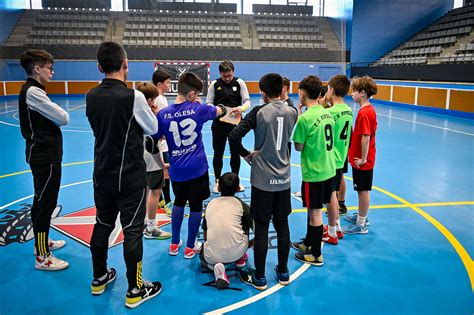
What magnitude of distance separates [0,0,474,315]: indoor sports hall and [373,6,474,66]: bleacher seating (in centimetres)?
9

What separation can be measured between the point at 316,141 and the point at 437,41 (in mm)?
23120

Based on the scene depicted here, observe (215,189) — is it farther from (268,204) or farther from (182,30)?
(182,30)

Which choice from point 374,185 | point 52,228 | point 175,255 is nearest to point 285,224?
point 175,255

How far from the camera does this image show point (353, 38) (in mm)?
26766

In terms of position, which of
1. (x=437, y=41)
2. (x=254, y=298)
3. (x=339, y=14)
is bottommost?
(x=254, y=298)

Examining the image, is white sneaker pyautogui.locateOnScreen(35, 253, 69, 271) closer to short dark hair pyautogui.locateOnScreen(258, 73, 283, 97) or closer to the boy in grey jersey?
the boy in grey jersey

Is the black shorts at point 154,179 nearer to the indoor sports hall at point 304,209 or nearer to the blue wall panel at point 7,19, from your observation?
the indoor sports hall at point 304,209

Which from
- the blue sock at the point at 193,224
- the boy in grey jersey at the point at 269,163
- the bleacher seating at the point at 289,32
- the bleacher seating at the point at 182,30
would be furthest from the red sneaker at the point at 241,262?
the bleacher seating at the point at 289,32

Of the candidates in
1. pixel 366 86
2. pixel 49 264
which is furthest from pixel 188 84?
pixel 49 264

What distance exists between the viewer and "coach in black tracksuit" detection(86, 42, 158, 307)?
2.86 m

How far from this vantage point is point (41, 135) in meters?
3.53

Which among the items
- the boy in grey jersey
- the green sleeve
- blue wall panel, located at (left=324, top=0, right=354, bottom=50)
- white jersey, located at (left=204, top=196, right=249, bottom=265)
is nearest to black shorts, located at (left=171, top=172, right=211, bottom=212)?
white jersey, located at (left=204, top=196, right=249, bottom=265)

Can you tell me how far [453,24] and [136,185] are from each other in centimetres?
2610

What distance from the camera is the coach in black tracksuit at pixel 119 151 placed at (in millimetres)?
2863
